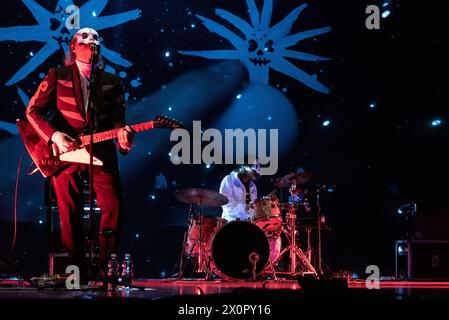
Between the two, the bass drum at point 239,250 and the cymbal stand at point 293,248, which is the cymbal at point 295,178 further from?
the bass drum at point 239,250

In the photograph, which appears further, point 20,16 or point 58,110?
point 20,16

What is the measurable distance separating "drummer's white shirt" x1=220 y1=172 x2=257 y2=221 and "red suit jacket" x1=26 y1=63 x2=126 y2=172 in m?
3.58

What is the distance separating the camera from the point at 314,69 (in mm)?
9344

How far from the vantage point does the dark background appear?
9.09m

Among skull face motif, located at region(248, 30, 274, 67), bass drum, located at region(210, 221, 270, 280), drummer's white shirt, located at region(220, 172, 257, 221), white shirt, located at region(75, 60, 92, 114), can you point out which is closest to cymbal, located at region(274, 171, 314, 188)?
drummer's white shirt, located at region(220, 172, 257, 221)

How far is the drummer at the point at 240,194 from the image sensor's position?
8453mm

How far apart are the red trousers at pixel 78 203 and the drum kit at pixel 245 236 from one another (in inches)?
108

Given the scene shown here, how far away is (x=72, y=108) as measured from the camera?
5094 millimetres

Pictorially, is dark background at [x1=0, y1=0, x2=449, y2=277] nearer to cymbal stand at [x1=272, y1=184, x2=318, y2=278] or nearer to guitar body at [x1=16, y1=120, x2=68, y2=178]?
cymbal stand at [x1=272, y1=184, x2=318, y2=278]

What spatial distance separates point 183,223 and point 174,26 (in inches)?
118

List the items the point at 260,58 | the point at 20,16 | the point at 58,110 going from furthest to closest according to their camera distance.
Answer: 1. the point at 260,58
2. the point at 20,16
3. the point at 58,110

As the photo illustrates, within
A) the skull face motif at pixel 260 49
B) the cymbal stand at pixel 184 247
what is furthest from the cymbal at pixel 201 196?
the skull face motif at pixel 260 49
